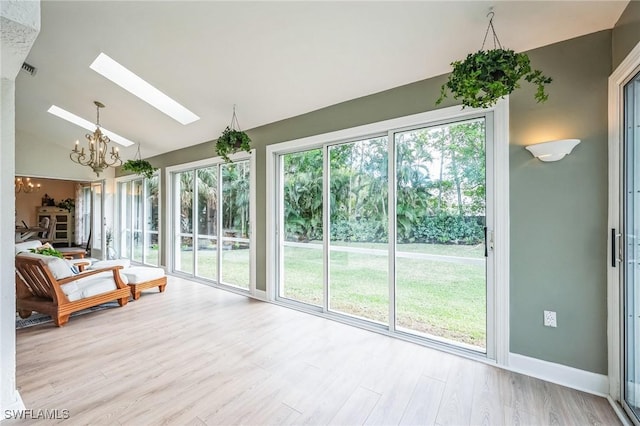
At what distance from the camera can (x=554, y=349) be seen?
222 centimetres

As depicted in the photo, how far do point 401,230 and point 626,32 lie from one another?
214cm

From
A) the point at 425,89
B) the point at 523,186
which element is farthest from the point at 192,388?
the point at 425,89

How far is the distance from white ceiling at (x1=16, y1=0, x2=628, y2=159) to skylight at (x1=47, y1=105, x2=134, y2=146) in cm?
127

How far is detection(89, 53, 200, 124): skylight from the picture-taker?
3.79 m

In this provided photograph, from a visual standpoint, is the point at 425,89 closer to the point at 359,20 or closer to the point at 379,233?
the point at 359,20

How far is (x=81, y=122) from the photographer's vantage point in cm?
588

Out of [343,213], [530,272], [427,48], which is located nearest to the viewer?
[530,272]

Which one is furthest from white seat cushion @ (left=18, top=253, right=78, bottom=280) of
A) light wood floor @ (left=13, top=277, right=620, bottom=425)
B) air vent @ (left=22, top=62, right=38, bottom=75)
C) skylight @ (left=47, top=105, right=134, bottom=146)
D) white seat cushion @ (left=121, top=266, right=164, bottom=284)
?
skylight @ (left=47, top=105, right=134, bottom=146)

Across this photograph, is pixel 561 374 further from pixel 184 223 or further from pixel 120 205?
pixel 120 205

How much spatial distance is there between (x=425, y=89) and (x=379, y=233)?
1.58 m

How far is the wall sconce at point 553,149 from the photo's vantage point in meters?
2.07

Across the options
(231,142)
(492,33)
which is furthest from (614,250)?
(231,142)
